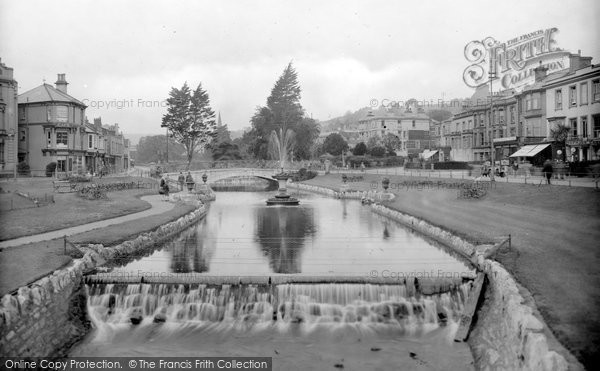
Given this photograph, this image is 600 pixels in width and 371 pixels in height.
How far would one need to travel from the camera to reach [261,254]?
24.7 m

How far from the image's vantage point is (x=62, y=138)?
68.9m

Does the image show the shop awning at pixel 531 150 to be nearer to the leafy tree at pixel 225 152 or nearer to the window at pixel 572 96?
the window at pixel 572 96

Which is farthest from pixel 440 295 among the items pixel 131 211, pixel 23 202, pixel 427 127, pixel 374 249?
pixel 427 127

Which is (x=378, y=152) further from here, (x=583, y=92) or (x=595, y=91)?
(x=595, y=91)

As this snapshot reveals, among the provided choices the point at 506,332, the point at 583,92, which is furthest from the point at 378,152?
the point at 506,332

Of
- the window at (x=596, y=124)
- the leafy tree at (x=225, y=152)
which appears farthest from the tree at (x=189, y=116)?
the window at (x=596, y=124)

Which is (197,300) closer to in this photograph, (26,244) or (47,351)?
(47,351)

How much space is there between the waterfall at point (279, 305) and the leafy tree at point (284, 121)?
89.8 metres

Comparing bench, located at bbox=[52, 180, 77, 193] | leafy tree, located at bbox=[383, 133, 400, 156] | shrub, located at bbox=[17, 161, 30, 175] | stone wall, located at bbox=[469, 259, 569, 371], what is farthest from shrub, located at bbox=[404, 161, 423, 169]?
stone wall, located at bbox=[469, 259, 569, 371]

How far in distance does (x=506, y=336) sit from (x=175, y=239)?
20738mm

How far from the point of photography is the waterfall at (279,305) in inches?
667

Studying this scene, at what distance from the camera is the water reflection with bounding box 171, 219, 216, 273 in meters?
22.1

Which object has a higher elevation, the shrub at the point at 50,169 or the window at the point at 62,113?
the window at the point at 62,113

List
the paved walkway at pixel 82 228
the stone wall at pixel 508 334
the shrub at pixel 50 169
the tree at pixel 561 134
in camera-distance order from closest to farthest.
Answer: the stone wall at pixel 508 334 < the paved walkway at pixel 82 228 < the tree at pixel 561 134 < the shrub at pixel 50 169
